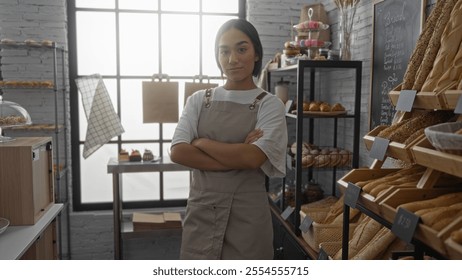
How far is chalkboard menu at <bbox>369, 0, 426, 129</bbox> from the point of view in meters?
1.88

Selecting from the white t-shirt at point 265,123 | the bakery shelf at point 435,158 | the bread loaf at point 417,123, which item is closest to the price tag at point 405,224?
the bakery shelf at point 435,158

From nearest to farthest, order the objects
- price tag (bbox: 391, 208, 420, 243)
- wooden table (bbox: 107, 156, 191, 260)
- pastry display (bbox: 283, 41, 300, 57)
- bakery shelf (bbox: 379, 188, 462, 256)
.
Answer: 1. price tag (bbox: 391, 208, 420, 243)
2. bakery shelf (bbox: 379, 188, 462, 256)
3. pastry display (bbox: 283, 41, 300, 57)
4. wooden table (bbox: 107, 156, 191, 260)

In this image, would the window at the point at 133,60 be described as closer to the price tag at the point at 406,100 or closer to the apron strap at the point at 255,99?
the apron strap at the point at 255,99

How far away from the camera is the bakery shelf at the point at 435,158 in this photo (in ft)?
2.77

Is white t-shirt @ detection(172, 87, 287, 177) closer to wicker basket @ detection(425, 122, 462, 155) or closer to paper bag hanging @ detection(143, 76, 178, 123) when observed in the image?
wicker basket @ detection(425, 122, 462, 155)

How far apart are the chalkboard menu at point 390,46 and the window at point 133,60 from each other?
1330 millimetres

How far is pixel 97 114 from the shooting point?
286 cm

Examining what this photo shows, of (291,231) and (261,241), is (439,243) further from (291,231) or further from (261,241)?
(291,231)

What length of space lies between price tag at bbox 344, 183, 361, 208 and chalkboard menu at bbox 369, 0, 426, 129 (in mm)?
974

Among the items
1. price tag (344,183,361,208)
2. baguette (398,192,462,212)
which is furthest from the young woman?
baguette (398,192,462,212)

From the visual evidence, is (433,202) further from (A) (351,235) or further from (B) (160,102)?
(B) (160,102)

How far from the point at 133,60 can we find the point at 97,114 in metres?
0.56

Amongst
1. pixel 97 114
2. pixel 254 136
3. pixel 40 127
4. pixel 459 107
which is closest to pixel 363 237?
pixel 254 136

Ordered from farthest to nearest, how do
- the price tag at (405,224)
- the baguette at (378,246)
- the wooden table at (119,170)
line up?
the wooden table at (119,170) → the baguette at (378,246) → the price tag at (405,224)
